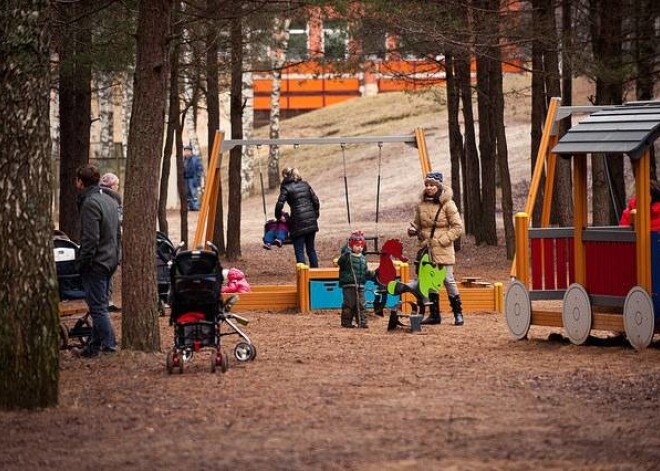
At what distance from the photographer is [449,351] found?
14.7 m

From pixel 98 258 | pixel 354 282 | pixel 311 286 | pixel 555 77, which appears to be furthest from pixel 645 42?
pixel 98 258

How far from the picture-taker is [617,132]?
14.8m

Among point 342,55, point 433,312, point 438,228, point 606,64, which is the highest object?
point 342,55

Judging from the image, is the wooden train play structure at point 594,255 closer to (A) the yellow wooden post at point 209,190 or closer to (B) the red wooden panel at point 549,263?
(B) the red wooden panel at point 549,263

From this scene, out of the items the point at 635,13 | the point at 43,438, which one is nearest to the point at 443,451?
the point at 43,438

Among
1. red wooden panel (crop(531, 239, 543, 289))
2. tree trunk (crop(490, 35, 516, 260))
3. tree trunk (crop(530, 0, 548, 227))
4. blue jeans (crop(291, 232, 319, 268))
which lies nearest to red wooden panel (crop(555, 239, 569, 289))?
red wooden panel (crop(531, 239, 543, 289))

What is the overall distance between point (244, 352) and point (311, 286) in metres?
6.58

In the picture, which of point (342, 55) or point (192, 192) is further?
point (192, 192)

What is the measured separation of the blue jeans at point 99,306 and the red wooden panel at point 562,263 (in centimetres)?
468

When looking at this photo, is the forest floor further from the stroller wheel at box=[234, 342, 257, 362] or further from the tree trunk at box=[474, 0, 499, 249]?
the tree trunk at box=[474, 0, 499, 249]

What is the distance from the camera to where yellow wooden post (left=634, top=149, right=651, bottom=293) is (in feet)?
46.8

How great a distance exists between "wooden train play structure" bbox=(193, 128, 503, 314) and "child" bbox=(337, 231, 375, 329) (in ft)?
5.74

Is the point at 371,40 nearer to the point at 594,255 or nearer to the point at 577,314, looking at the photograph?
the point at 594,255

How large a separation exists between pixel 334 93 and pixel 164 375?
194 feet
